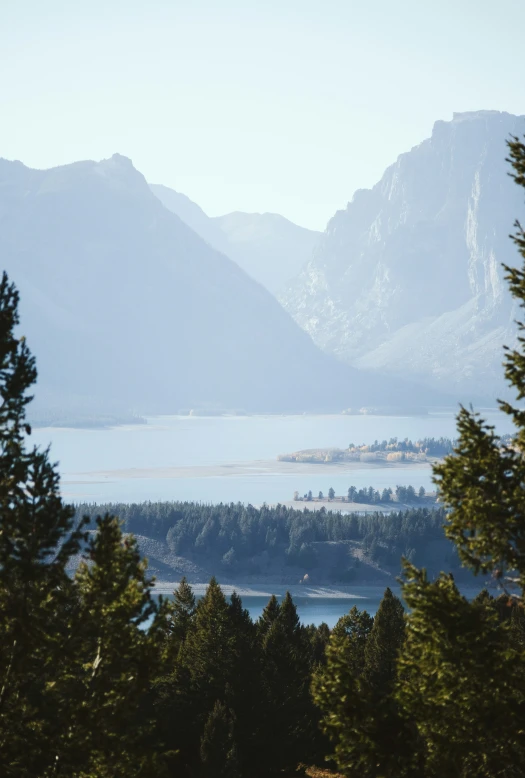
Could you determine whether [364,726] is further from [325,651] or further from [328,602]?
[328,602]

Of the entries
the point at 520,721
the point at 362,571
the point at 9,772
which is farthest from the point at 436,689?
the point at 362,571

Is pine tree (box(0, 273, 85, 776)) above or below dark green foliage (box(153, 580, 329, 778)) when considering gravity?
above

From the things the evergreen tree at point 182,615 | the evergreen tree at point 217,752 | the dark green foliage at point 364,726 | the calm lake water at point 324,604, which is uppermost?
the dark green foliage at point 364,726

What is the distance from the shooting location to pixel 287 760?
144 ft

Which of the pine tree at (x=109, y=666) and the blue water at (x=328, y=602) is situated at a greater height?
the pine tree at (x=109, y=666)

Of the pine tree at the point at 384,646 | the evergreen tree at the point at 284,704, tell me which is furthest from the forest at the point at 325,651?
the pine tree at the point at 384,646

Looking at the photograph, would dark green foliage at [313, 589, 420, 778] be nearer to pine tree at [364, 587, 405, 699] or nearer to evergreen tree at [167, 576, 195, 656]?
pine tree at [364, 587, 405, 699]

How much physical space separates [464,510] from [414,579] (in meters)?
1.46

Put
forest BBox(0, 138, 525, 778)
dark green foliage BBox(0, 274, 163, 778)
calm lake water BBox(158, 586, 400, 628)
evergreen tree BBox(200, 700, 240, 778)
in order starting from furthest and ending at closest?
calm lake water BBox(158, 586, 400, 628), evergreen tree BBox(200, 700, 240, 778), dark green foliage BBox(0, 274, 163, 778), forest BBox(0, 138, 525, 778)

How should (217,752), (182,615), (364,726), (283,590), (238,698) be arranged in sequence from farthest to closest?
(283,590), (182,615), (238,698), (217,752), (364,726)

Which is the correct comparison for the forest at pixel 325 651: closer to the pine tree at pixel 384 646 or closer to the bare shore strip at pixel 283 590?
the pine tree at pixel 384 646

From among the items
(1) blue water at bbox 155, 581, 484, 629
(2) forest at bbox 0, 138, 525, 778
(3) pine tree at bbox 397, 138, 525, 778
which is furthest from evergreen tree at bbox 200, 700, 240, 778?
(1) blue water at bbox 155, 581, 484, 629

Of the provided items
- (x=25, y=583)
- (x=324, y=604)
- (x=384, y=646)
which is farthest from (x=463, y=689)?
(x=324, y=604)

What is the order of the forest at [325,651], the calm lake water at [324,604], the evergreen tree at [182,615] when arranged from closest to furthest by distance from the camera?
1. the forest at [325,651]
2. the evergreen tree at [182,615]
3. the calm lake water at [324,604]
